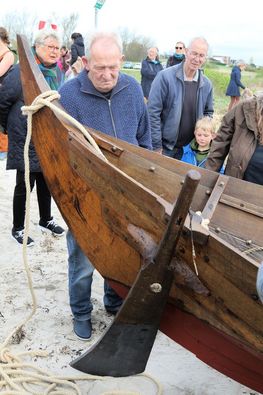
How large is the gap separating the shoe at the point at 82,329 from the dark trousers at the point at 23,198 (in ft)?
4.30

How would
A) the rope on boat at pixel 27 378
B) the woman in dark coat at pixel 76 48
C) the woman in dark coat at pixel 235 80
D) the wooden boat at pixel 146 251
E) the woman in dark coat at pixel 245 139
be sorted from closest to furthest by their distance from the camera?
the wooden boat at pixel 146 251 < the rope on boat at pixel 27 378 < the woman in dark coat at pixel 245 139 < the woman in dark coat at pixel 76 48 < the woman in dark coat at pixel 235 80

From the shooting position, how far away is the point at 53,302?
297 centimetres

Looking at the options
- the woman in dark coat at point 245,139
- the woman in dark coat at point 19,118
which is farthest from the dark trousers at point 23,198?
the woman in dark coat at point 245,139

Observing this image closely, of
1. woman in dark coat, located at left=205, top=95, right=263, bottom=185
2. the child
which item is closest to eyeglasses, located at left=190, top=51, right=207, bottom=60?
the child

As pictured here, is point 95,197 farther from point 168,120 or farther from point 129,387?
point 168,120

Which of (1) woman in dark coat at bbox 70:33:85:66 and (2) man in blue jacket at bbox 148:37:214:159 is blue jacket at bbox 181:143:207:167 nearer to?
(2) man in blue jacket at bbox 148:37:214:159

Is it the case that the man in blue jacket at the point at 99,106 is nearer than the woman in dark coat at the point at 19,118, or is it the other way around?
the man in blue jacket at the point at 99,106

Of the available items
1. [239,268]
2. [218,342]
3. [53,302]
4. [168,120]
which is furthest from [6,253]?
[239,268]

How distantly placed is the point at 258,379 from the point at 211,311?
0.35 metres

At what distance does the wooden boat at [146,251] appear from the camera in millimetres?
1548

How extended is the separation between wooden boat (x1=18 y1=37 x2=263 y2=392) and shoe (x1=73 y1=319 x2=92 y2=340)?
2.40 ft

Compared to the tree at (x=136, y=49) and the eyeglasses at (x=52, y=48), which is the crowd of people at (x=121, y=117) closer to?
the eyeglasses at (x=52, y=48)

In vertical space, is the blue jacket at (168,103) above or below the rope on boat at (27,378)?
above

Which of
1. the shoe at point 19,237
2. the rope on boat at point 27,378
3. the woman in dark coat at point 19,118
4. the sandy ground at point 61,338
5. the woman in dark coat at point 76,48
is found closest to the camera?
the rope on boat at point 27,378
